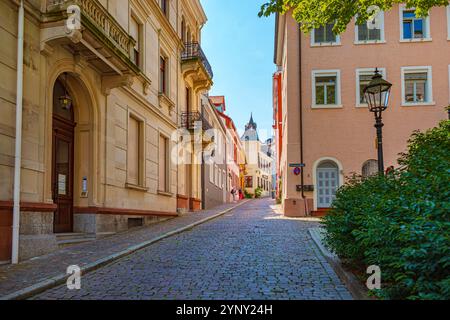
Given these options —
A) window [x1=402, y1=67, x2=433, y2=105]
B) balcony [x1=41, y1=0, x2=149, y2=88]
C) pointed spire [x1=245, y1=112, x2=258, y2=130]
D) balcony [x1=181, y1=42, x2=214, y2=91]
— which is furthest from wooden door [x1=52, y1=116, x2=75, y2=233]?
pointed spire [x1=245, y1=112, x2=258, y2=130]

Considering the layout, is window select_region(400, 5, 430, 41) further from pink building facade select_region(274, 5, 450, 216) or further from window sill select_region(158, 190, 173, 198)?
window sill select_region(158, 190, 173, 198)

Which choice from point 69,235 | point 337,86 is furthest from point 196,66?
point 69,235

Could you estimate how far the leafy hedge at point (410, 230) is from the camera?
3.91 metres

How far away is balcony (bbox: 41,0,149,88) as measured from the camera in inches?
391

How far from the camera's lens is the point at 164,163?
19.6 meters

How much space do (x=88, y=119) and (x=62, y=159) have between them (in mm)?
1322

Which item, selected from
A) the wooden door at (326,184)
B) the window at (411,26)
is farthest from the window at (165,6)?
the window at (411,26)

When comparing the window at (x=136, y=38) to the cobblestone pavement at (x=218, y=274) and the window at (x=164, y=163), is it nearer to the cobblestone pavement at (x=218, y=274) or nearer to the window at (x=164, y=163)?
the window at (x=164, y=163)

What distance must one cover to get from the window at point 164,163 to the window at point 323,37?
27.7ft

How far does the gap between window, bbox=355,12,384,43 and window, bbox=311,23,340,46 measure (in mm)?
1051

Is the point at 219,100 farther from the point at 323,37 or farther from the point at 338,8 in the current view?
the point at 338,8

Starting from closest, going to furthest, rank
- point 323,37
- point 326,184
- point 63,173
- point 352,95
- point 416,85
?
point 63,173 < point 326,184 < point 352,95 < point 416,85 < point 323,37

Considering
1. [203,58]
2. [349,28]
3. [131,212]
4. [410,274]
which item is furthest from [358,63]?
[410,274]
